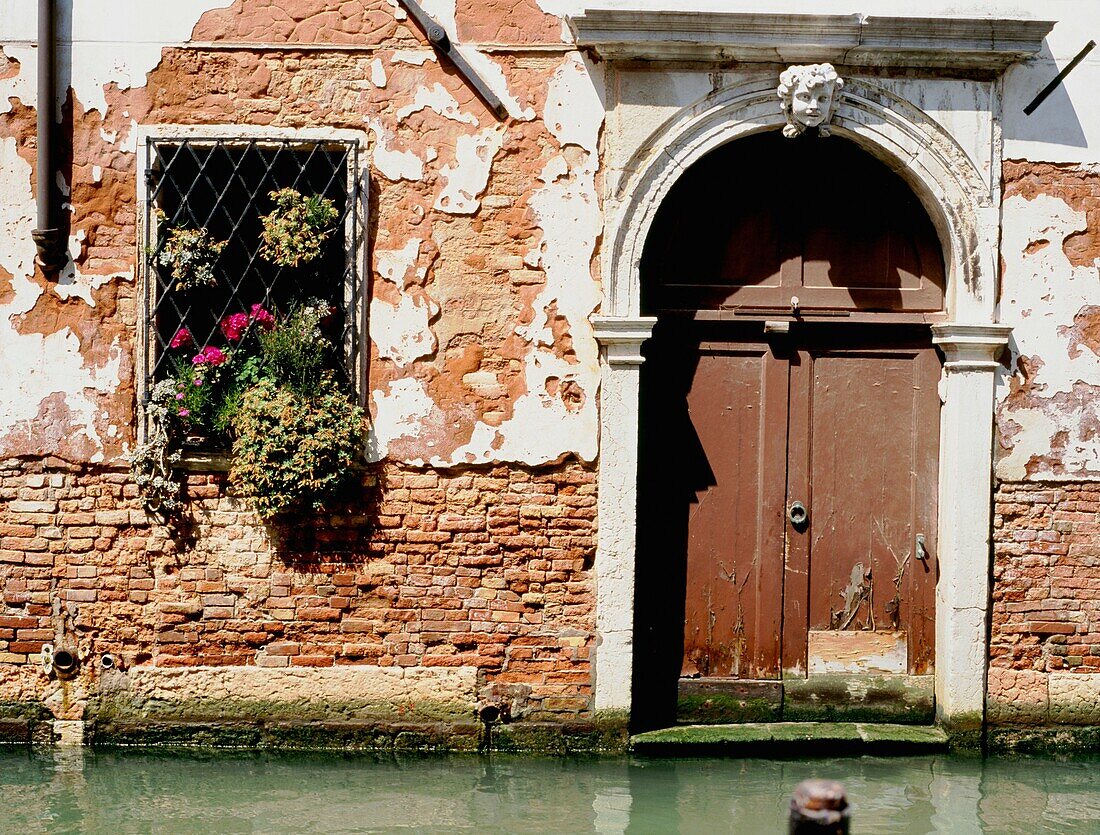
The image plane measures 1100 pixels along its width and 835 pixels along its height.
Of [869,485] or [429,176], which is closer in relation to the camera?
[429,176]

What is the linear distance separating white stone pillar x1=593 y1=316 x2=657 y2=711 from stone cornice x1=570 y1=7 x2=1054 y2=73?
1324mm

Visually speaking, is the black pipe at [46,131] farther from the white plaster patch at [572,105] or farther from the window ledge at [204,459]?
the white plaster patch at [572,105]

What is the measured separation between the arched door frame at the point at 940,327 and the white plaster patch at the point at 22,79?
2588 mm

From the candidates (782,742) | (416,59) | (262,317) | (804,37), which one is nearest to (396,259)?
(262,317)

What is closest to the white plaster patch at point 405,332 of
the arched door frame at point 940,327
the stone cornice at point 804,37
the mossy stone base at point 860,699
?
the arched door frame at point 940,327

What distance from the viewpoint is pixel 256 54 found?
5066 mm

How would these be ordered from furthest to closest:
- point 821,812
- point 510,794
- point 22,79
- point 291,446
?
point 22,79, point 291,446, point 510,794, point 821,812

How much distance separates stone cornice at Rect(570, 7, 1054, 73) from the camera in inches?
194

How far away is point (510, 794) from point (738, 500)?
5.60 feet

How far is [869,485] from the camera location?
211 inches

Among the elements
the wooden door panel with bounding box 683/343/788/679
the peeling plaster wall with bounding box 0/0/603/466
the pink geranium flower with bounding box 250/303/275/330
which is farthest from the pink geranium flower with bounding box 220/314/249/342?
the wooden door panel with bounding box 683/343/788/679

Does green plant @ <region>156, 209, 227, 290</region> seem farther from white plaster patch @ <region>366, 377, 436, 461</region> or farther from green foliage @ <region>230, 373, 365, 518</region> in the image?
white plaster patch @ <region>366, 377, 436, 461</region>

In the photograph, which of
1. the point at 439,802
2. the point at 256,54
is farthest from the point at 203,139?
the point at 439,802

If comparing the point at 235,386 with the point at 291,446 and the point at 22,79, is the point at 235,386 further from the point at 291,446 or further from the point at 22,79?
the point at 22,79
